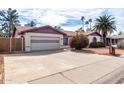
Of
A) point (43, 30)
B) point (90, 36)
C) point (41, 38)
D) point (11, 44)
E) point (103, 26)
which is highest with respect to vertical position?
point (103, 26)

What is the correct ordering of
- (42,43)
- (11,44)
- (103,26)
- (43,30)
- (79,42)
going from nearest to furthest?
(11,44) → (42,43) → (43,30) → (79,42) → (103,26)

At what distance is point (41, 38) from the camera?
22797 mm

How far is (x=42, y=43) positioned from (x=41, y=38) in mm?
579

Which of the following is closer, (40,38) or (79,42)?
(40,38)

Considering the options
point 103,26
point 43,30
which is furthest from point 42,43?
point 103,26

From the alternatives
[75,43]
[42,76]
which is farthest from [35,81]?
[75,43]

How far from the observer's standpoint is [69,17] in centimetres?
1680

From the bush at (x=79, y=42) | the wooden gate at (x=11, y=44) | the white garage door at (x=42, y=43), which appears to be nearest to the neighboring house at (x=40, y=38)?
the white garage door at (x=42, y=43)

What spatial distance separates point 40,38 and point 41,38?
0.12 metres

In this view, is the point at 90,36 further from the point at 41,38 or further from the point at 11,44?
the point at 11,44

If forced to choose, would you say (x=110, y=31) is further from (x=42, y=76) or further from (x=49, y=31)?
(x=42, y=76)

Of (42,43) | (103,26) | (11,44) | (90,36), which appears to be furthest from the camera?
(103,26)

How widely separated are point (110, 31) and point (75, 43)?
11.7 metres

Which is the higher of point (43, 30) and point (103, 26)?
point (103, 26)
